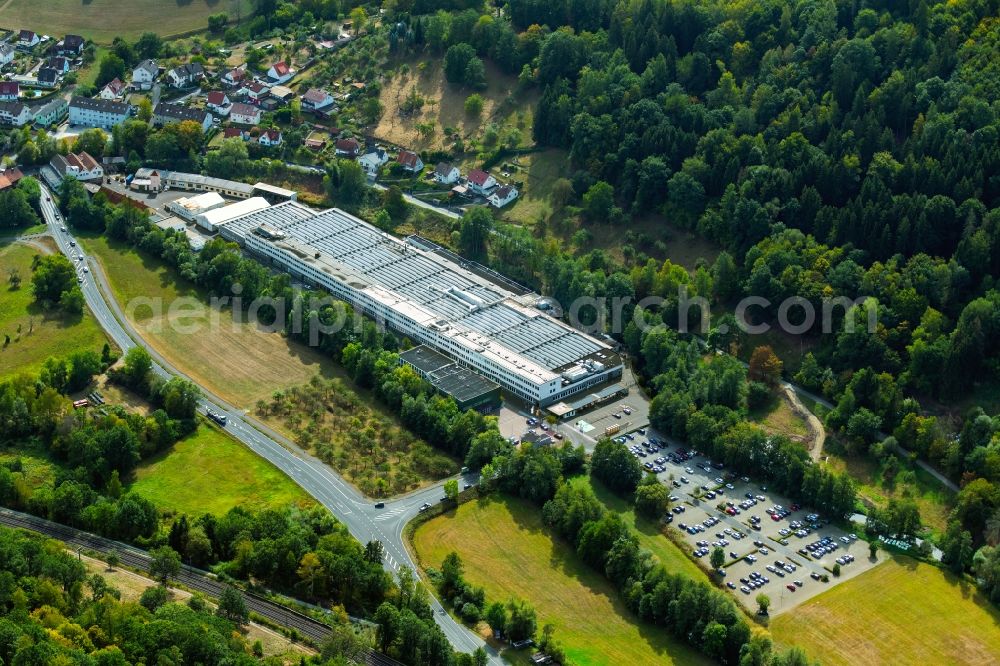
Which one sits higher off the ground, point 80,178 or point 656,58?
point 656,58

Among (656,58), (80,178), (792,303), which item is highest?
(656,58)

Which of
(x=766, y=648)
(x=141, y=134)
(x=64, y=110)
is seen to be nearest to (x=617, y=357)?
(x=766, y=648)

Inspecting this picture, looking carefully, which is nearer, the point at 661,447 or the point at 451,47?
the point at 661,447

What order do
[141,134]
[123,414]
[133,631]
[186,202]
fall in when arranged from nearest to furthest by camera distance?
[133,631], [123,414], [186,202], [141,134]

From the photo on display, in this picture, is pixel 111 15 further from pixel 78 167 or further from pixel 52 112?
pixel 78 167

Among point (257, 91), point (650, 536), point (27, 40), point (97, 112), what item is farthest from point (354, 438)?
point (27, 40)

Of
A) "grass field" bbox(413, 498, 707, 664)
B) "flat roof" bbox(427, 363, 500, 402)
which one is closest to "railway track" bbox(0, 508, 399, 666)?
"grass field" bbox(413, 498, 707, 664)

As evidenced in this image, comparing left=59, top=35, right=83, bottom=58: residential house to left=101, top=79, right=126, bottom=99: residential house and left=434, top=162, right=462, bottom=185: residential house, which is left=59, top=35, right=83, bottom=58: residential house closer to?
left=101, top=79, right=126, bottom=99: residential house

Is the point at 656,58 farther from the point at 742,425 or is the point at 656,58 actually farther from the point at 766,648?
the point at 766,648
